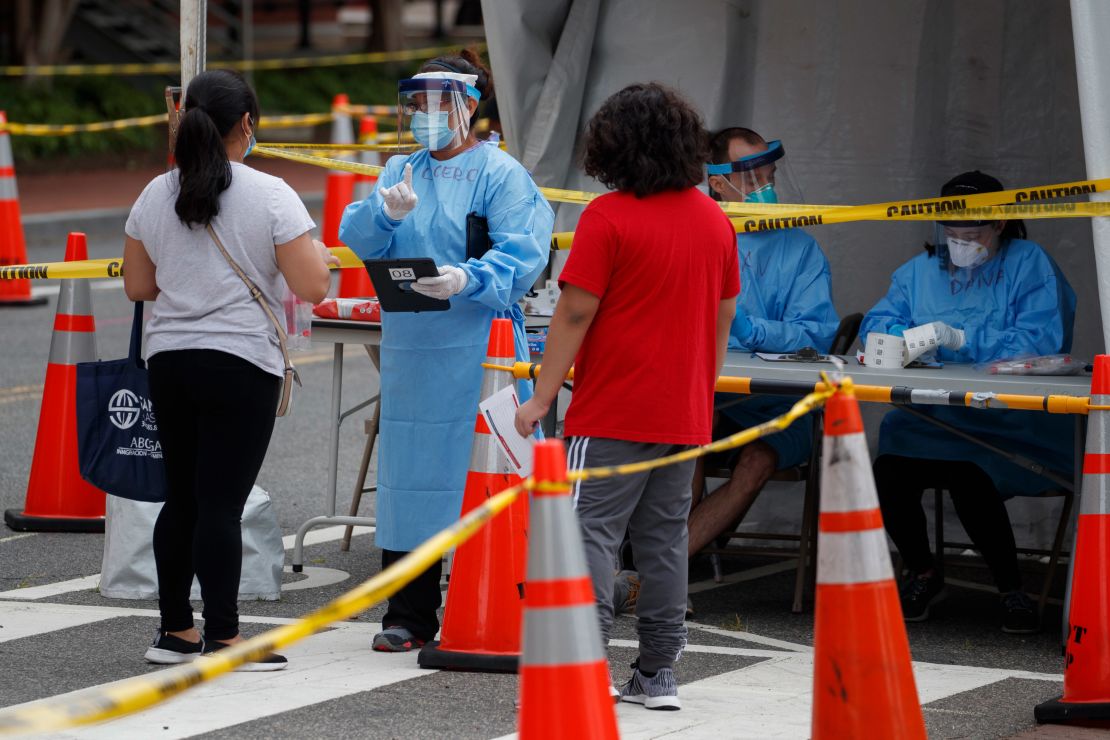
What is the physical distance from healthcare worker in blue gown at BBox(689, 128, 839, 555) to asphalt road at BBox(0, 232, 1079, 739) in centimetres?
38

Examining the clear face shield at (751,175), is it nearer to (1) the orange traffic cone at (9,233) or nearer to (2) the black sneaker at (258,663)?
(2) the black sneaker at (258,663)

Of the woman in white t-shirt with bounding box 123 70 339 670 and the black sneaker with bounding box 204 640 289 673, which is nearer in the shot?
the woman in white t-shirt with bounding box 123 70 339 670

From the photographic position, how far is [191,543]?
5.43 meters

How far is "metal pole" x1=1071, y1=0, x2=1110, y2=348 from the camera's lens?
5574 mm

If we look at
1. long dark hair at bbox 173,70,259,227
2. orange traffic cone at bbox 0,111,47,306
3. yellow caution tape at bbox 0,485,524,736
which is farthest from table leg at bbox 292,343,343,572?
orange traffic cone at bbox 0,111,47,306

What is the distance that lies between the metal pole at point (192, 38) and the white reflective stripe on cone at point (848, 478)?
3.26 m

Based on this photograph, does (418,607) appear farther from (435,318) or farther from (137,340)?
(137,340)

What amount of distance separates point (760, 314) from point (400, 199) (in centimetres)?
196

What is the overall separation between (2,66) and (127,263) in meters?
20.3

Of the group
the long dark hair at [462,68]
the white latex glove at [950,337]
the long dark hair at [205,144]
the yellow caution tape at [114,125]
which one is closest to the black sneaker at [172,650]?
the long dark hair at [205,144]

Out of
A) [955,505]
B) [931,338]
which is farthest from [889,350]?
[955,505]

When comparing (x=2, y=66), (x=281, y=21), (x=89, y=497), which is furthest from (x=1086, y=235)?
(x=281, y=21)

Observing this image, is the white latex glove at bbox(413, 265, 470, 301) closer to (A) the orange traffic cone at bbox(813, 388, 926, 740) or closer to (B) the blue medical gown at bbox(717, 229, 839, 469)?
(A) the orange traffic cone at bbox(813, 388, 926, 740)

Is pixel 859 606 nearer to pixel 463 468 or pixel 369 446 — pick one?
pixel 463 468
